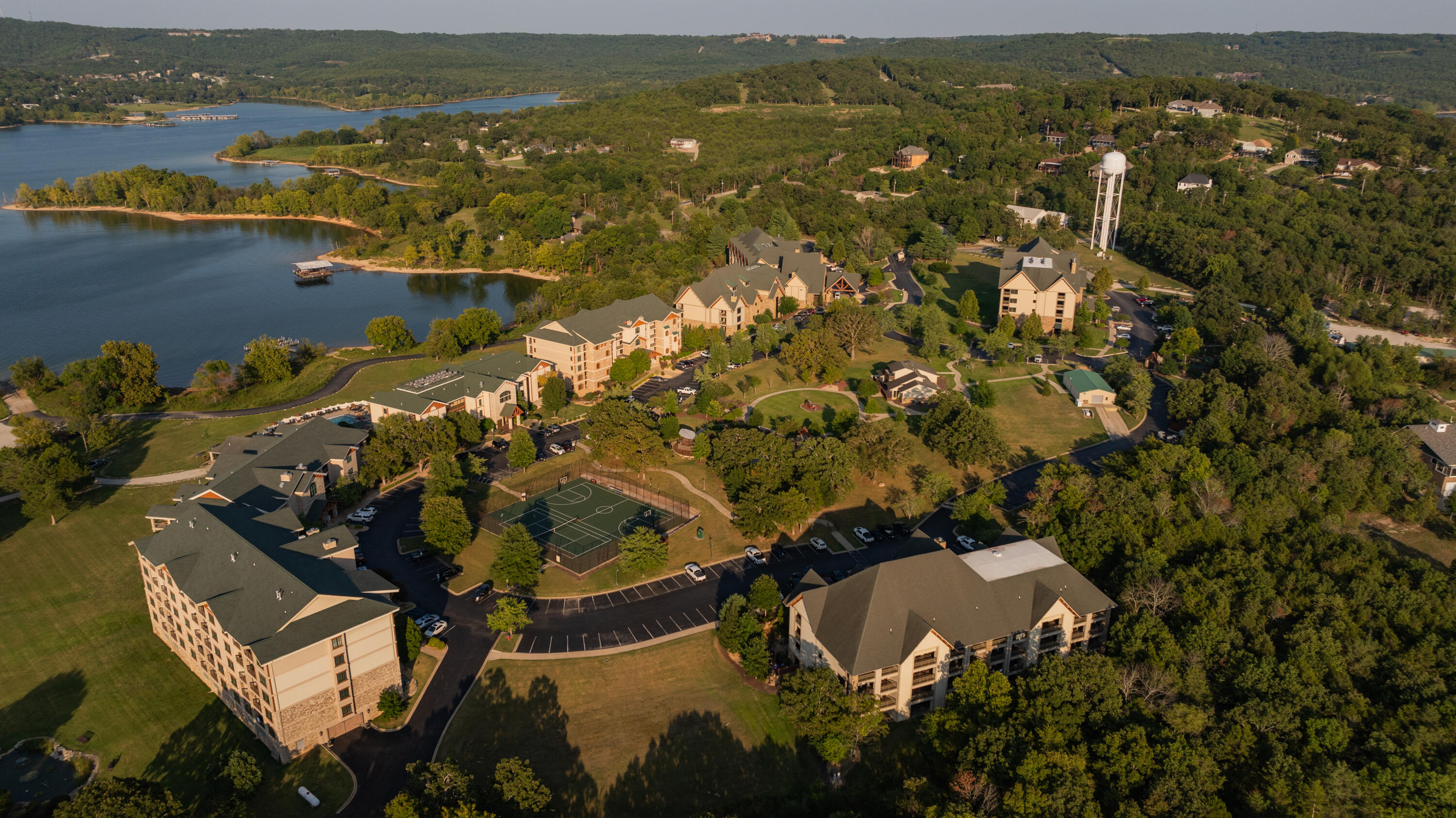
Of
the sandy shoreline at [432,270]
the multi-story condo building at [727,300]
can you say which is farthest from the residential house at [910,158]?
the multi-story condo building at [727,300]

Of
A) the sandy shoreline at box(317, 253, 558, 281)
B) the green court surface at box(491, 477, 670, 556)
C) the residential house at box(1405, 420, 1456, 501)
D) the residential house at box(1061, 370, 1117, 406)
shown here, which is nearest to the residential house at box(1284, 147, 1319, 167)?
the residential house at box(1405, 420, 1456, 501)

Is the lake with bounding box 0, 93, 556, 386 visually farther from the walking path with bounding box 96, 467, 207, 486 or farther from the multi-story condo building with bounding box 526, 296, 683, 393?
the multi-story condo building with bounding box 526, 296, 683, 393

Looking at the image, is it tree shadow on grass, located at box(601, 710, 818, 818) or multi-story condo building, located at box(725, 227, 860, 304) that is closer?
tree shadow on grass, located at box(601, 710, 818, 818)

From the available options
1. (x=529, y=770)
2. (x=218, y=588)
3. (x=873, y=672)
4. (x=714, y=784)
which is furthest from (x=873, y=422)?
(x=218, y=588)

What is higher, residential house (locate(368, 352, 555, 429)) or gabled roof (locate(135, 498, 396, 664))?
gabled roof (locate(135, 498, 396, 664))

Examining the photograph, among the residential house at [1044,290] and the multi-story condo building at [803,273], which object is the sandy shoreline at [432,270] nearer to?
the multi-story condo building at [803,273]

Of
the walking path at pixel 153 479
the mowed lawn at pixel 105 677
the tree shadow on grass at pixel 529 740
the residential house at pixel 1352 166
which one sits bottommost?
the tree shadow on grass at pixel 529 740
